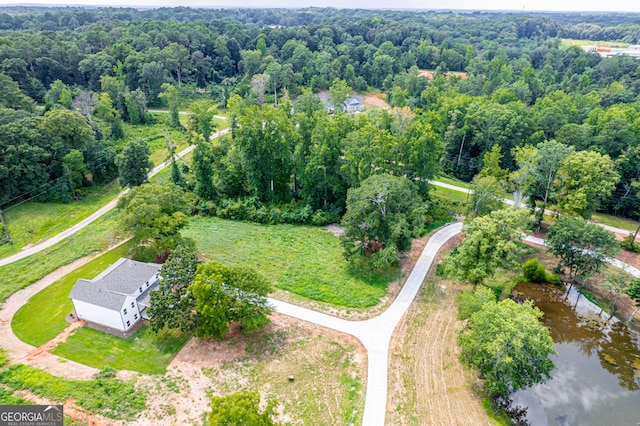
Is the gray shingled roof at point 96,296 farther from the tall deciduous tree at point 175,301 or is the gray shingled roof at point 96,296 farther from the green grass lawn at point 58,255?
the green grass lawn at point 58,255

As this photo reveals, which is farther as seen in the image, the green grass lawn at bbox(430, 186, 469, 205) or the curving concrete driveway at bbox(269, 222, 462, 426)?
the green grass lawn at bbox(430, 186, 469, 205)

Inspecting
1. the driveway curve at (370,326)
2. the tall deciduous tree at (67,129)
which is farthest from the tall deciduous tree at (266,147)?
the tall deciduous tree at (67,129)

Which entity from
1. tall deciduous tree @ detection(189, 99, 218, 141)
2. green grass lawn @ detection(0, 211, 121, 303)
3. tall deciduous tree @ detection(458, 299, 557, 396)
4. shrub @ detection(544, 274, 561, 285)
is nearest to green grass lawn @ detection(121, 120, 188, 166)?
tall deciduous tree @ detection(189, 99, 218, 141)

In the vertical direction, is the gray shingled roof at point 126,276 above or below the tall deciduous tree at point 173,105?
below

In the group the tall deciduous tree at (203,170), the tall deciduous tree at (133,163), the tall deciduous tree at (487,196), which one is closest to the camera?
the tall deciduous tree at (487,196)

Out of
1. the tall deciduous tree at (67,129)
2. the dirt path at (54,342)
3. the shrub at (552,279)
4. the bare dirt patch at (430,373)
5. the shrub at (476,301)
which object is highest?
the tall deciduous tree at (67,129)

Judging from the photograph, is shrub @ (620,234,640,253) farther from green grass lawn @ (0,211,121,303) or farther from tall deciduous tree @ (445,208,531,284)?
green grass lawn @ (0,211,121,303)

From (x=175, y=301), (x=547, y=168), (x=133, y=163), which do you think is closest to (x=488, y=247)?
(x=547, y=168)

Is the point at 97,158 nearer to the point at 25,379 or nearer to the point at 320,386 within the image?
the point at 25,379
